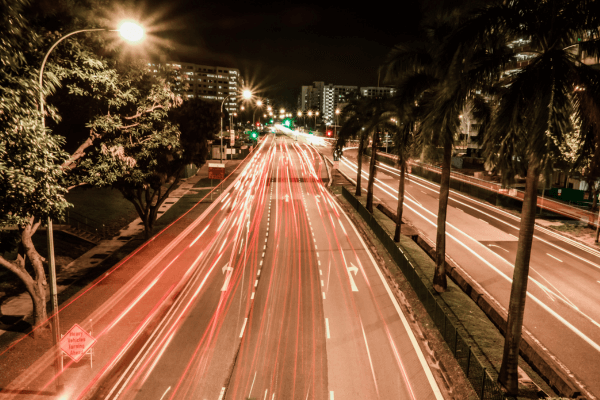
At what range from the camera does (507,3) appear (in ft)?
29.0

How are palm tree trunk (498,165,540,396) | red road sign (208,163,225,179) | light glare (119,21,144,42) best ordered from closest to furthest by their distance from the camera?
palm tree trunk (498,165,540,396) → light glare (119,21,144,42) → red road sign (208,163,225,179)

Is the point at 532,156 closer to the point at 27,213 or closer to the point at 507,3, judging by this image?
the point at 507,3

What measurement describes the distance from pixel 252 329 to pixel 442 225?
9135 mm

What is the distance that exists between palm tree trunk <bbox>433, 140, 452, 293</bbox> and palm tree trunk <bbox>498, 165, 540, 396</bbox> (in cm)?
627

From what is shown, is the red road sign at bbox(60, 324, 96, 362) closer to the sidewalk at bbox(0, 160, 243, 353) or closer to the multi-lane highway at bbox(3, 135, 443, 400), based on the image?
the multi-lane highway at bbox(3, 135, 443, 400)

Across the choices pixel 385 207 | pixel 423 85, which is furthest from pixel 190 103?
pixel 385 207

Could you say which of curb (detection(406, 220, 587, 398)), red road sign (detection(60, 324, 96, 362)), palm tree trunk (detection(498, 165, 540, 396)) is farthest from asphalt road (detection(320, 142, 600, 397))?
red road sign (detection(60, 324, 96, 362))

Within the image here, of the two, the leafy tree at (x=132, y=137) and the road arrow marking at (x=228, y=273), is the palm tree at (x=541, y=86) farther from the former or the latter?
the road arrow marking at (x=228, y=273)

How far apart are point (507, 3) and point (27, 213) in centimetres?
1286

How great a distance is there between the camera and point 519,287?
9766mm

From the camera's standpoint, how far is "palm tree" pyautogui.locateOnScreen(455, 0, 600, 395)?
7465 mm

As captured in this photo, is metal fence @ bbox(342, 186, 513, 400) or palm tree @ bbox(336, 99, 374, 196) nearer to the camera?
metal fence @ bbox(342, 186, 513, 400)

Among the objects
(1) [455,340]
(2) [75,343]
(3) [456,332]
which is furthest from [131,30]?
(1) [455,340]

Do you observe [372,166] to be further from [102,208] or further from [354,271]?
[102,208]
